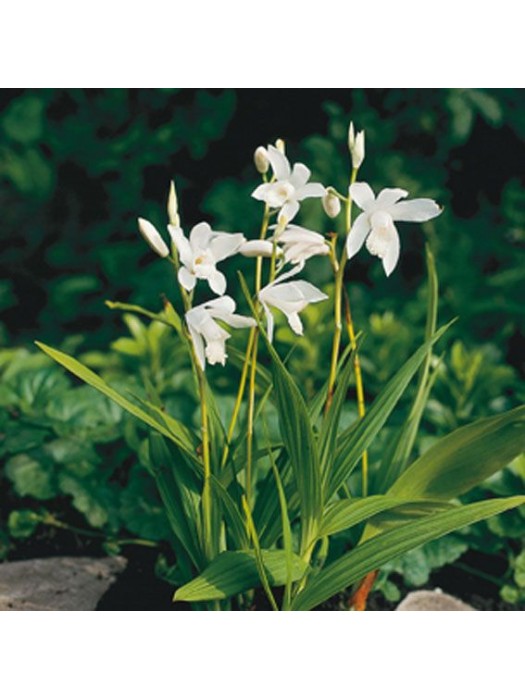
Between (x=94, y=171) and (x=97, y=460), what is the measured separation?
1743mm

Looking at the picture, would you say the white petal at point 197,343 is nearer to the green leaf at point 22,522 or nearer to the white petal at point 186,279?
the white petal at point 186,279

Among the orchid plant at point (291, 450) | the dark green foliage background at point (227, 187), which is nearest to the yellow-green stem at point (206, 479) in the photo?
the orchid plant at point (291, 450)

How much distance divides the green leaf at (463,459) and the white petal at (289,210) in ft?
1.71

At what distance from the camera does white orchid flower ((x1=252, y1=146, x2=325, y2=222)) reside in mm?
1767

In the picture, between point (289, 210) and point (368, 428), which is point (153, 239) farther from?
point (368, 428)

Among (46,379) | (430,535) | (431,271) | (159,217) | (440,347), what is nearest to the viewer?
(430,535)

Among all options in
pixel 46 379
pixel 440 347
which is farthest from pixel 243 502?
pixel 440 347

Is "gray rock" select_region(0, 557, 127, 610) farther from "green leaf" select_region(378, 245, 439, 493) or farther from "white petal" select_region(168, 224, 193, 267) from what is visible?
"white petal" select_region(168, 224, 193, 267)

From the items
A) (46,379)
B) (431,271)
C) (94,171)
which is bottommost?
(46,379)

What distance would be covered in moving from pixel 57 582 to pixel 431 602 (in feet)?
2.60

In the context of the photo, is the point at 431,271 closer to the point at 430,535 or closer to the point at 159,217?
the point at 430,535

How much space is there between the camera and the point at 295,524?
7.42ft

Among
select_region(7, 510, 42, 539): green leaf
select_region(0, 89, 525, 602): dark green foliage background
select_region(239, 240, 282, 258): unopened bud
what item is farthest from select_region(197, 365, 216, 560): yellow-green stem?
select_region(0, 89, 525, 602): dark green foliage background

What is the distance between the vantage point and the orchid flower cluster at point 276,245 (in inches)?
66.5
